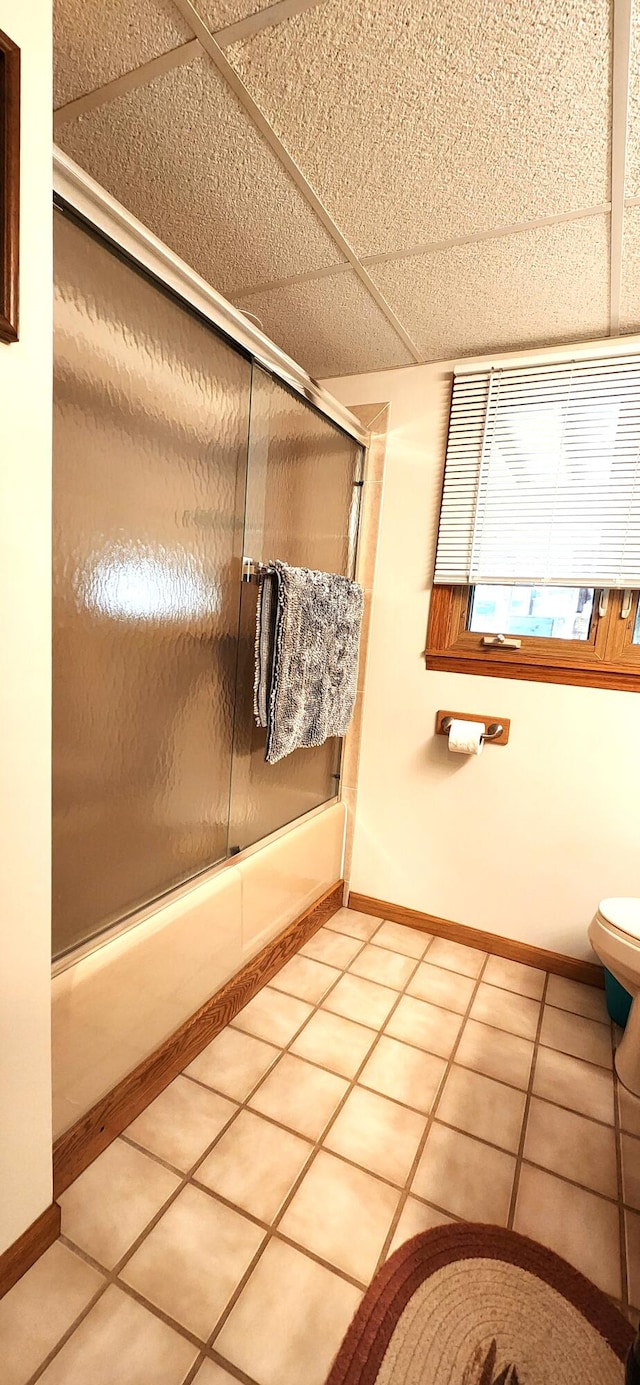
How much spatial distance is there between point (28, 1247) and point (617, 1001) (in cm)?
159

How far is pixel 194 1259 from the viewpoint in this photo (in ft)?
3.33

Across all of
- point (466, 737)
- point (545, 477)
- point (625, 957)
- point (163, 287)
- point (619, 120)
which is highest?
point (619, 120)

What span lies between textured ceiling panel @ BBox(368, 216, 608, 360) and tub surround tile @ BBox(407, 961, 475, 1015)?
2063 millimetres

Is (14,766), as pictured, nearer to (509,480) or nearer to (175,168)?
(175,168)

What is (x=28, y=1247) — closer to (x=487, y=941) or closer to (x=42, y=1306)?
(x=42, y=1306)

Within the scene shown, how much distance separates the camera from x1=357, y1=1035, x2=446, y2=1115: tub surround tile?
141 centimetres

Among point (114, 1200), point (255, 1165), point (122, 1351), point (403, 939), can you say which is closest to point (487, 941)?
point (403, 939)

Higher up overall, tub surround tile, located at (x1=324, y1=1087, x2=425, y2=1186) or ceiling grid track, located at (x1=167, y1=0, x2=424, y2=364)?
ceiling grid track, located at (x1=167, y1=0, x2=424, y2=364)

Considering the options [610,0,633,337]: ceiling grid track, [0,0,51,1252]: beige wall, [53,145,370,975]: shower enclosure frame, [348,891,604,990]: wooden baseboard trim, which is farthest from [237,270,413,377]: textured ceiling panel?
[348,891,604,990]: wooden baseboard trim

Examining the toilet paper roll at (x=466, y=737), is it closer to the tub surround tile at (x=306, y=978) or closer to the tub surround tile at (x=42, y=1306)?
the tub surround tile at (x=306, y=978)

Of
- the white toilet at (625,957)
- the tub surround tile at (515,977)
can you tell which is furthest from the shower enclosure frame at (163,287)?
the white toilet at (625,957)

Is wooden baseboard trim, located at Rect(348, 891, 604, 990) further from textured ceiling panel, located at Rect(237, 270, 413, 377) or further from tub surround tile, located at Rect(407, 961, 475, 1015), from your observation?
textured ceiling panel, located at Rect(237, 270, 413, 377)

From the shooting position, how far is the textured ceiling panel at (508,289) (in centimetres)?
133

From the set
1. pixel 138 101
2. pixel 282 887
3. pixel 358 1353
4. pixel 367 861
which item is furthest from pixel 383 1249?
pixel 138 101
